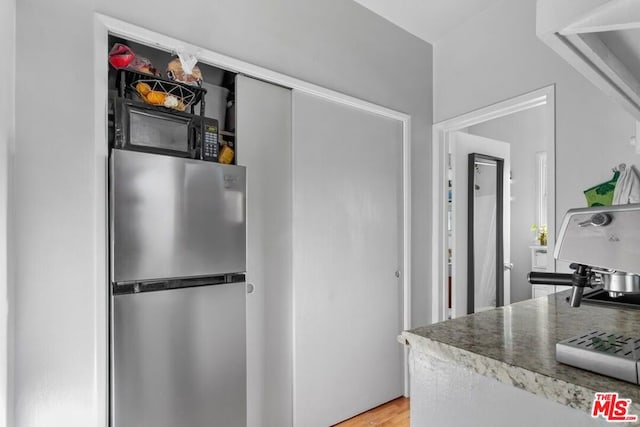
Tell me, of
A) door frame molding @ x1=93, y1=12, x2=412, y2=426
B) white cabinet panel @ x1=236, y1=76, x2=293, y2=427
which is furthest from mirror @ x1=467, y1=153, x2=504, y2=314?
door frame molding @ x1=93, y1=12, x2=412, y2=426

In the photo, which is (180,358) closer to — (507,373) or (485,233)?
(507,373)

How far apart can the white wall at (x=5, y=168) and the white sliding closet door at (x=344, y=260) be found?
4.24 feet

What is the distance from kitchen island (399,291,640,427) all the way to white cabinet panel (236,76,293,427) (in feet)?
3.86

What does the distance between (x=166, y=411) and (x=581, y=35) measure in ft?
6.05

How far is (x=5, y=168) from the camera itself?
122 centimetres

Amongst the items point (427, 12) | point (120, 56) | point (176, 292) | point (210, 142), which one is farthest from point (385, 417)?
point (427, 12)

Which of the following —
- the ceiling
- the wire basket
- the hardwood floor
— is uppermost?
the ceiling

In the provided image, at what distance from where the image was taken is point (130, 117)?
1.55m

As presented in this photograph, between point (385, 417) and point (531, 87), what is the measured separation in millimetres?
2325

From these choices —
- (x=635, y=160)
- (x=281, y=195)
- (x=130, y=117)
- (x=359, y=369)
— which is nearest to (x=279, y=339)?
(x=359, y=369)

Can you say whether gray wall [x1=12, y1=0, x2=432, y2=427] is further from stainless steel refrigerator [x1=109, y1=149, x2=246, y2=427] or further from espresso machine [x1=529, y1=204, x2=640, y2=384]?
espresso machine [x1=529, y1=204, x2=640, y2=384]

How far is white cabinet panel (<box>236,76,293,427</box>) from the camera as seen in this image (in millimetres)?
2010

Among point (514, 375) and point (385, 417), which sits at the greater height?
point (514, 375)

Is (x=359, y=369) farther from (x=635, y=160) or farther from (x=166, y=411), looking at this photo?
(x=635, y=160)
